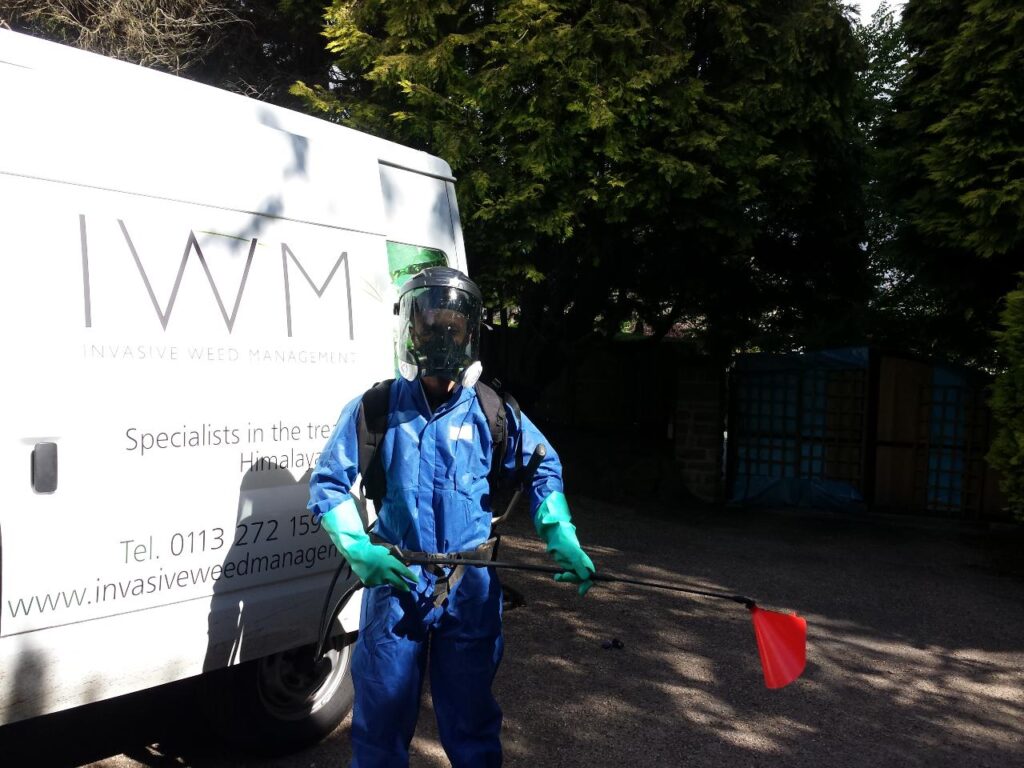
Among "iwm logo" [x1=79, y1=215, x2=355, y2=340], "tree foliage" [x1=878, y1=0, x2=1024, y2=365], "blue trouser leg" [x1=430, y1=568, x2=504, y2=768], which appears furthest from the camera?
"tree foliage" [x1=878, y1=0, x2=1024, y2=365]

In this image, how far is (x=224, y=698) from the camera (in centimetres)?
356

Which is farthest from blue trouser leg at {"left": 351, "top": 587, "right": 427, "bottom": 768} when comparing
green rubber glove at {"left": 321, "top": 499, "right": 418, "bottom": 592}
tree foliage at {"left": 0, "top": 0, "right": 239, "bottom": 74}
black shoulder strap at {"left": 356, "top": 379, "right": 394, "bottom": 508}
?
tree foliage at {"left": 0, "top": 0, "right": 239, "bottom": 74}

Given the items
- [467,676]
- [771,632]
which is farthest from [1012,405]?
[467,676]

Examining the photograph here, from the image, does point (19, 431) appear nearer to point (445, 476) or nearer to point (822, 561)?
point (445, 476)

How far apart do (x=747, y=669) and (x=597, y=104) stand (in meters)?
5.08

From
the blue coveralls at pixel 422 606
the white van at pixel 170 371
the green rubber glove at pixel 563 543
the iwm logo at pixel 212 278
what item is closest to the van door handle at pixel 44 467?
the white van at pixel 170 371

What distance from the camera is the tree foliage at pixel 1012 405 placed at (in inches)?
308

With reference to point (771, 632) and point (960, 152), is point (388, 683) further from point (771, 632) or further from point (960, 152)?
point (960, 152)

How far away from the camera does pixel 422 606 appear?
113 inches

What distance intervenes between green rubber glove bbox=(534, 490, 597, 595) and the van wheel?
1.25 meters

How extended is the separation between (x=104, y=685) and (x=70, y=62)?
6.22ft

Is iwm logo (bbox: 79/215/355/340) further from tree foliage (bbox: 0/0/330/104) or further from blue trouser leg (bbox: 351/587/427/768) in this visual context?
tree foliage (bbox: 0/0/330/104)

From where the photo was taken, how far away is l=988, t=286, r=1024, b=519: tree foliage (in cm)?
783

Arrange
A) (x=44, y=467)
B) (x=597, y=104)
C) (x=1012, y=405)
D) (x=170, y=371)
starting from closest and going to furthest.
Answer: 1. (x=44, y=467)
2. (x=170, y=371)
3. (x=1012, y=405)
4. (x=597, y=104)
